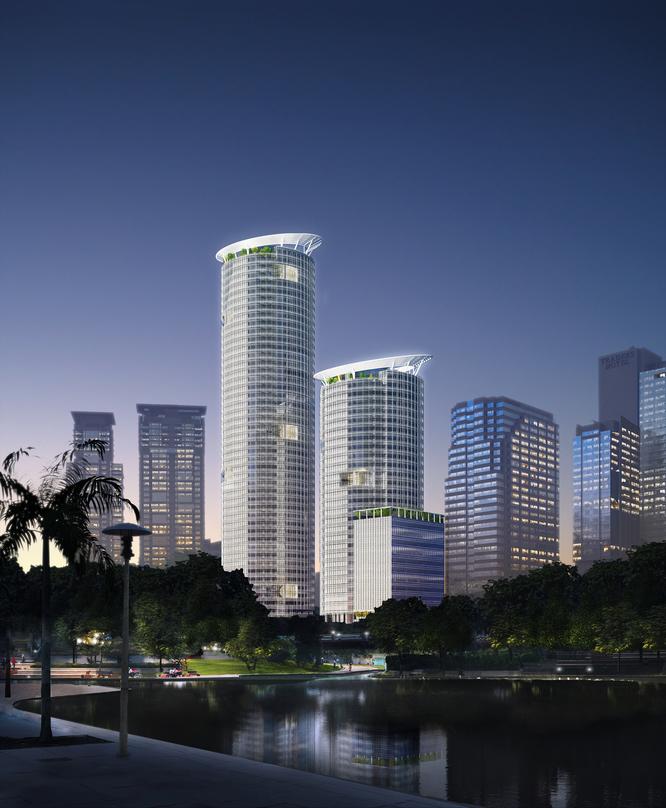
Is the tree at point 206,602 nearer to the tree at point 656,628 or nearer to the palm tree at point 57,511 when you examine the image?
the tree at point 656,628

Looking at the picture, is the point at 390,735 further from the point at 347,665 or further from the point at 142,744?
the point at 347,665

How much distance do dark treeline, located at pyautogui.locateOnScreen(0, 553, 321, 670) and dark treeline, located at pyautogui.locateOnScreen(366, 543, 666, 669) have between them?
1701cm

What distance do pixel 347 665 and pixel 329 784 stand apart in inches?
5732

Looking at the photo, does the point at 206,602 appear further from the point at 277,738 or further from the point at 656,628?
the point at 277,738

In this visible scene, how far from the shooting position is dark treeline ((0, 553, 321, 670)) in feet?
427

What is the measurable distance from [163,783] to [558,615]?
117441 millimetres

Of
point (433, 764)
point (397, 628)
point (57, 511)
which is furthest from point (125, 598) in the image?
point (397, 628)

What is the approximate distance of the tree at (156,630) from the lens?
128625 millimetres

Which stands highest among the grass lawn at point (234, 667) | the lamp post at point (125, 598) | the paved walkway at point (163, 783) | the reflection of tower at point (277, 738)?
the lamp post at point (125, 598)

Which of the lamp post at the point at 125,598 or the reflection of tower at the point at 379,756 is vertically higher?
the lamp post at the point at 125,598

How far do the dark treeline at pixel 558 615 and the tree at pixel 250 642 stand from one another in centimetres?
2416

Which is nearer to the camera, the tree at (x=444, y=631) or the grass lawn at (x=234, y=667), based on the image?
the grass lawn at (x=234, y=667)

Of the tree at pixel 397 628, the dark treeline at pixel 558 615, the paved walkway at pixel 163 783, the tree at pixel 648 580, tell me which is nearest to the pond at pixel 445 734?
the paved walkway at pixel 163 783

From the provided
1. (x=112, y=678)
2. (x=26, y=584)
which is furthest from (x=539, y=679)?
(x=26, y=584)
